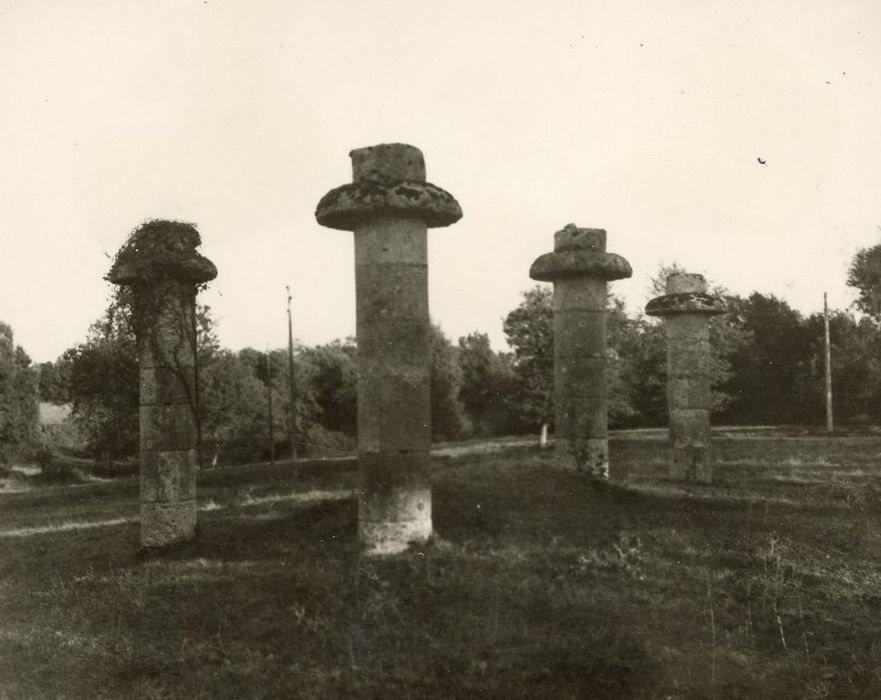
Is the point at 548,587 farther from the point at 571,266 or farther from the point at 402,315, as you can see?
the point at 571,266

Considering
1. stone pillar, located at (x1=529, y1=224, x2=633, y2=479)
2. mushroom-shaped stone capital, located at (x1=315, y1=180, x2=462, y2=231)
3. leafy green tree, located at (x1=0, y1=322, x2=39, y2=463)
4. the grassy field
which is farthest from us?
leafy green tree, located at (x1=0, y1=322, x2=39, y2=463)

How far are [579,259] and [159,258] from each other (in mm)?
6727

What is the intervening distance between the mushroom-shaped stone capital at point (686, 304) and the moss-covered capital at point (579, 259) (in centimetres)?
390

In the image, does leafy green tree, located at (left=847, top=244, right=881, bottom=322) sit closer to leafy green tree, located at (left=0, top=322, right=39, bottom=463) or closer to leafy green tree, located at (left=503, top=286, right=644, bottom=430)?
leafy green tree, located at (left=503, top=286, right=644, bottom=430)

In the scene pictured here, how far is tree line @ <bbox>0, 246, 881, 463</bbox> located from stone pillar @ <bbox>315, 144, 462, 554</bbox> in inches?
663

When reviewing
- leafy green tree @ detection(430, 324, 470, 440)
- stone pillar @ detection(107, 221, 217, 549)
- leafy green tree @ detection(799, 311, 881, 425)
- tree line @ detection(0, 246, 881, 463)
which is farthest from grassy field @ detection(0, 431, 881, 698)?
leafy green tree @ detection(430, 324, 470, 440)

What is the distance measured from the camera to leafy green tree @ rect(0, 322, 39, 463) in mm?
38281

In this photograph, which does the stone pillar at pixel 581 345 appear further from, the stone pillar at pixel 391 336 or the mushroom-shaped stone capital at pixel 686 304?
the stone pillar at pixel 391 336

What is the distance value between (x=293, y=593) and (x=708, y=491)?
10026 mm

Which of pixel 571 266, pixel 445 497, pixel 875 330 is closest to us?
pixel 445 497

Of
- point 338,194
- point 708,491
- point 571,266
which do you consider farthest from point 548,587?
point 708,491

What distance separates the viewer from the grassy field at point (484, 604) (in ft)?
21.7

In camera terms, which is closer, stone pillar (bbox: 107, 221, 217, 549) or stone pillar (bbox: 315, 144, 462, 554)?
stone pillar (bbox: 315, 144, 462, 554)

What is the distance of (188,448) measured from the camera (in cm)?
1217
